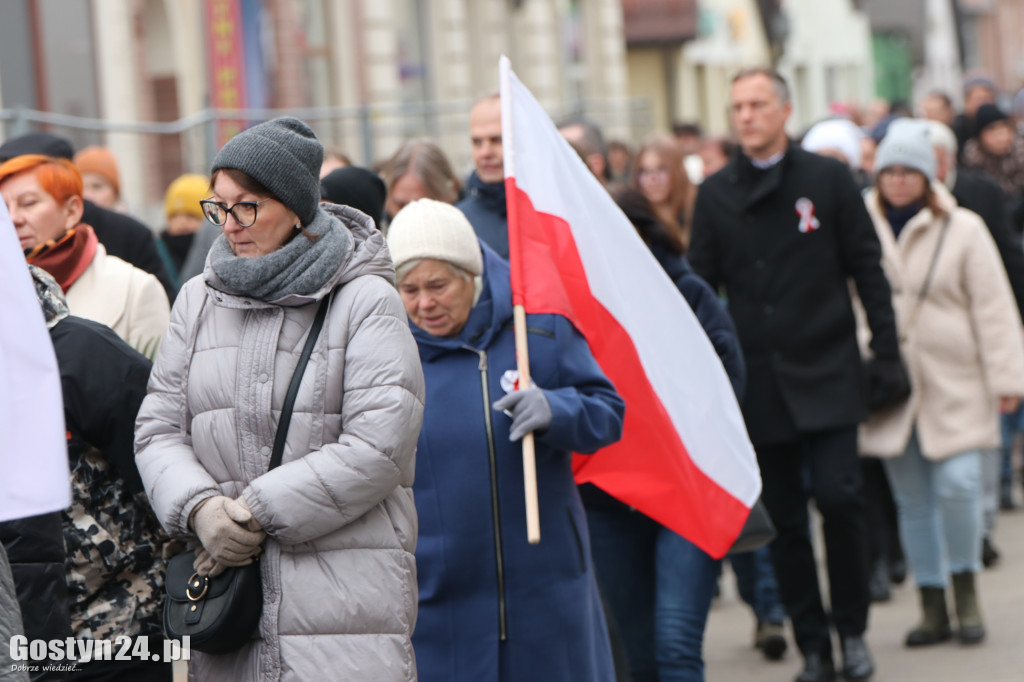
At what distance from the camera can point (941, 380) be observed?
736 cm

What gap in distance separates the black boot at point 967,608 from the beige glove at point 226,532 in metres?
4.38

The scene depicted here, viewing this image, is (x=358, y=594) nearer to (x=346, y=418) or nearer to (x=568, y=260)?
(x=346, y=418)

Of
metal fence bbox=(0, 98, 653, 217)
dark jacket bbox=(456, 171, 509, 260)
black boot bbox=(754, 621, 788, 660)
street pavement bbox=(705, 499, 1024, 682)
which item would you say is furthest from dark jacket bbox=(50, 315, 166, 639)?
metal fence bbox=(0, 98, 653, 217)

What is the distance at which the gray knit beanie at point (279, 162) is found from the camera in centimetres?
377

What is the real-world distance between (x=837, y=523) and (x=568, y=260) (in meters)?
2.25

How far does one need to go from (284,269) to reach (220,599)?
726 millimetres

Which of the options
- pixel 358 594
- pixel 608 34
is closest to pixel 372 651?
pixel 358 594

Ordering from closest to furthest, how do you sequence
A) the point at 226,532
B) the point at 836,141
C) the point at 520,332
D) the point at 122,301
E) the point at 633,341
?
the point at 226,532 → the point at 520,332 → the point at 633,341 → the point at 122,301 → the point at 836,141

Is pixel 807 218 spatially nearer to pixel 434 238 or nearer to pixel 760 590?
pixel 760 590

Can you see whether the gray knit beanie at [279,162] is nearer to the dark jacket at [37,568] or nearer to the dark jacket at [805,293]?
the dark jacket at [37,568]

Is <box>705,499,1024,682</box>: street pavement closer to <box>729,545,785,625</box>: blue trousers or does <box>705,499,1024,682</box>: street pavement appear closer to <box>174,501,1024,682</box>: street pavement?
<box>174,501,1024,682</box>: street pavement

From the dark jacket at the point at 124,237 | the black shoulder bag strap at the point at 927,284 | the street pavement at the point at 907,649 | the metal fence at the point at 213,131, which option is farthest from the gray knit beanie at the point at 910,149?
the metal fence at the point at 213,131

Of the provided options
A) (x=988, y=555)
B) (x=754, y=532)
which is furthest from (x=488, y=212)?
(x=988, y=555)

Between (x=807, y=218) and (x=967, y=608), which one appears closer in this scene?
(x=807, y=218)
